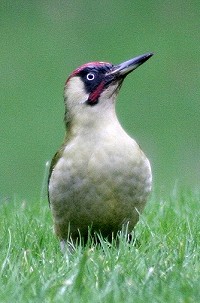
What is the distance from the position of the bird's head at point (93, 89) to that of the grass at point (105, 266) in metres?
0.80

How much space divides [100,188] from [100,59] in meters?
14.3

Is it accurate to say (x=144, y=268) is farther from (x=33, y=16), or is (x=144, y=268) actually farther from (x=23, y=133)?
(x=33, y=16)

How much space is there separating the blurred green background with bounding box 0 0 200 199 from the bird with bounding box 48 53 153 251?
20.9ft

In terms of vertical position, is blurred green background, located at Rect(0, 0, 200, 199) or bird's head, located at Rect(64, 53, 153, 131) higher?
bird's head, located at Rect(64, 53, 153, 131)

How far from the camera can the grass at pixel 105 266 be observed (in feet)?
20.3

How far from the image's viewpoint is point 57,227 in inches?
323

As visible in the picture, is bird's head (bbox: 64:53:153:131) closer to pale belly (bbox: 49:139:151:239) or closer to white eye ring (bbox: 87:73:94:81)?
white eye ring (bbox: 87:73:94:81)

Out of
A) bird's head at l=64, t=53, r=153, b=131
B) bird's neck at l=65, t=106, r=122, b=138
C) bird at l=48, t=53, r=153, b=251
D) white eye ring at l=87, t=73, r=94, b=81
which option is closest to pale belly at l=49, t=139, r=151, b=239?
bird at l=48, t=53, r=153, b=251

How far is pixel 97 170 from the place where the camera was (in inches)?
310

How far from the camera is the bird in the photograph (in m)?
7.88

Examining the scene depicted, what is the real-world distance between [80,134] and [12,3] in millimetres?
17908

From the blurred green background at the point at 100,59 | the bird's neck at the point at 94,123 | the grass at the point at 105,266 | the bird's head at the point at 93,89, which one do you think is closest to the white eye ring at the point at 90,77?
the bird's head at the point at 93,89

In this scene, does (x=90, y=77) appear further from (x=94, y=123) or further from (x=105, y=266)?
(x=105, y=266)

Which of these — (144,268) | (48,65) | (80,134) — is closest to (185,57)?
(48,65)
